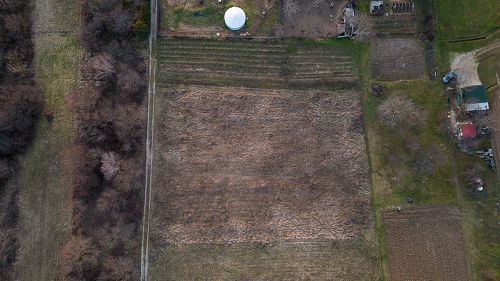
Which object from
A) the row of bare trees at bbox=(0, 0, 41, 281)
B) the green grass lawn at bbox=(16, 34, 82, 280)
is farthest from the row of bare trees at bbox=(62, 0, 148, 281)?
the row of bare trees at bbox=(0, 0, 41, 281)

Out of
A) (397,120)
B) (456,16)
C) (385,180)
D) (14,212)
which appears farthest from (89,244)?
(456,16)

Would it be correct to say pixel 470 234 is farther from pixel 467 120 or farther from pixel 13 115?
pixel 13 115

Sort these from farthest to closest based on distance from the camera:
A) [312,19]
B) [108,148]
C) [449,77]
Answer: [312,19]
[449,77]
[108,148]

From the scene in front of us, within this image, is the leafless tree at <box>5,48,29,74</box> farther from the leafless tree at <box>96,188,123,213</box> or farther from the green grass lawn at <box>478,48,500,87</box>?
the green grass lawn at <box>478,48,500,87</box>

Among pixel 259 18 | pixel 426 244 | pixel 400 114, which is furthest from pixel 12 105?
pixel 426 244

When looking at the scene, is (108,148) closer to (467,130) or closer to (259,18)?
(259,18)
